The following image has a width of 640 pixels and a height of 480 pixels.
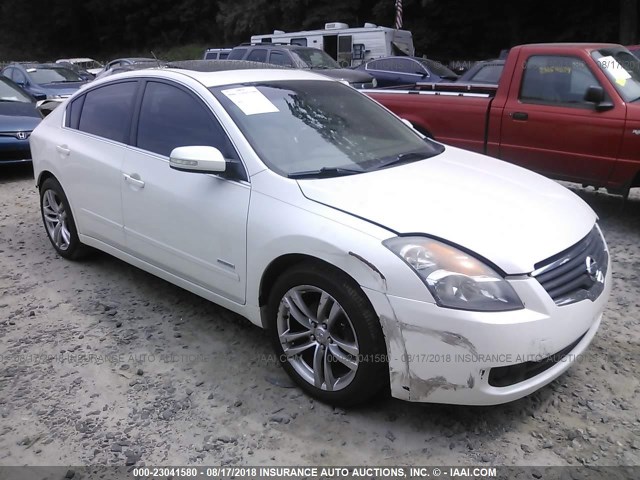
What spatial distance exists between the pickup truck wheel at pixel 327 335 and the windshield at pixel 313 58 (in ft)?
39.6

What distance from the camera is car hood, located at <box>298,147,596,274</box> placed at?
8.50ft

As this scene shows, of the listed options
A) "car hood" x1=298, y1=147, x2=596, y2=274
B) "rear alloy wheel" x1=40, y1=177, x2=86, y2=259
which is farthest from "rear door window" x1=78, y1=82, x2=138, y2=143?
"car hood" x1=298, y1=147, x2=596, y2=274

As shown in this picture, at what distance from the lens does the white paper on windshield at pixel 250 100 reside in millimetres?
3416

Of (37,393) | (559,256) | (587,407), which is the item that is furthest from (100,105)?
(587,407)

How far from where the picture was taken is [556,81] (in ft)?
19.4

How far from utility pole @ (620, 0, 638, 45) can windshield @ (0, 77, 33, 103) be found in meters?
21.9

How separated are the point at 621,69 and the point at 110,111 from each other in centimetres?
495

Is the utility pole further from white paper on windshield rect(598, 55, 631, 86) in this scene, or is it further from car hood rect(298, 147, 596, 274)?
car hood rect(298, 147, 596, 274)

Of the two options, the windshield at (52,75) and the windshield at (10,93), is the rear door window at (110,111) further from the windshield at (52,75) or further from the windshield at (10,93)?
the windshield at (52,75)

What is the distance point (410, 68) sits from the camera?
576 inches

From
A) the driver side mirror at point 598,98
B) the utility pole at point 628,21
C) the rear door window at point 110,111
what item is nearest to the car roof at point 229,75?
the rear door window at point 110,111

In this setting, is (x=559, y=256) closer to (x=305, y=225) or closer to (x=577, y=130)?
(x=305, y=225)

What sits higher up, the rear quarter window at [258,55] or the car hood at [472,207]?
the rear quarter window at [258,55]

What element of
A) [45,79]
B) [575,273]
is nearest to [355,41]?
[45,79]
